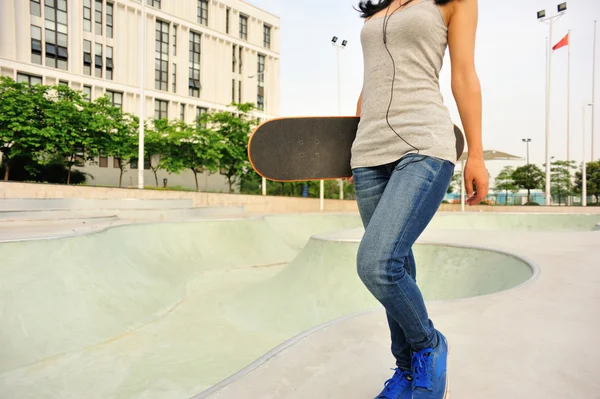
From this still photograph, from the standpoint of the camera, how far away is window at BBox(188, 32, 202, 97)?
36.3 metres

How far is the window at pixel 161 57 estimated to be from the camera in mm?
34031

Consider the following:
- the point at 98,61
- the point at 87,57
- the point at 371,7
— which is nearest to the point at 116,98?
the point at 98,61

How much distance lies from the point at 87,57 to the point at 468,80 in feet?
112

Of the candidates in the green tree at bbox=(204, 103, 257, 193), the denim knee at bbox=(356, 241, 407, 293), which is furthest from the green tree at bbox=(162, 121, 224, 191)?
the denim knee at bbox=(356, 241, 407, 293)

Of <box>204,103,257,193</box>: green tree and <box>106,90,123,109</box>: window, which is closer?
<box>204,103,257,193</box>: green tree

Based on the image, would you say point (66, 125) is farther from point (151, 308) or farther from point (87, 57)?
point (151, 308)

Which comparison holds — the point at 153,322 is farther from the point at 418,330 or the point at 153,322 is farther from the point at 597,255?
the point at 597,255

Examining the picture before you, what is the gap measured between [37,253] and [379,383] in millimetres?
4910

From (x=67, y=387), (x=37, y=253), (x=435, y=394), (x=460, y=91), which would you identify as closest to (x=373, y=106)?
(x=460, y=91)

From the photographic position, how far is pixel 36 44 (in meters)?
27.4

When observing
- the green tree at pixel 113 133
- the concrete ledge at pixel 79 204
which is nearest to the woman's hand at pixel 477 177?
the concrete ledge at pixel 79 204

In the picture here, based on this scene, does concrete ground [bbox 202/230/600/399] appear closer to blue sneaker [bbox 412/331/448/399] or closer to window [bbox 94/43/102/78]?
blue sneaker [bbox 412/331/448/399]

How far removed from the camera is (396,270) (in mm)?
1401

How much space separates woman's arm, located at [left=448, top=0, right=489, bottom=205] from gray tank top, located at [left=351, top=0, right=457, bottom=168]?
0.05 m
